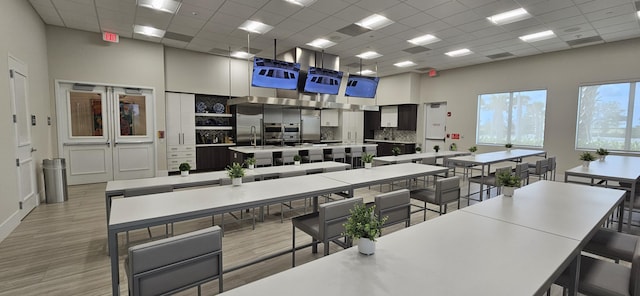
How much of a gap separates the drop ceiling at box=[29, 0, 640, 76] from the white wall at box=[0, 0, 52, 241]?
0.56 m

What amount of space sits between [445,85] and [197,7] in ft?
27.0

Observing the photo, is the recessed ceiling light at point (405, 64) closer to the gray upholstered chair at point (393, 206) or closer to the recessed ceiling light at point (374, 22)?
the recessed ceiling light at point (374, 22)

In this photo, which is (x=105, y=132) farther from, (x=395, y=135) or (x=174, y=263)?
(x=395, y=135)

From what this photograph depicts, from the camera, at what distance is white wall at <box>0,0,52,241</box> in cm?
370

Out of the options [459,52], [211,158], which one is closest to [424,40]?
[459,52]

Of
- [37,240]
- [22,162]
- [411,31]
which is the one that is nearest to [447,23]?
[411,31]

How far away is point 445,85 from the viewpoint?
994cm

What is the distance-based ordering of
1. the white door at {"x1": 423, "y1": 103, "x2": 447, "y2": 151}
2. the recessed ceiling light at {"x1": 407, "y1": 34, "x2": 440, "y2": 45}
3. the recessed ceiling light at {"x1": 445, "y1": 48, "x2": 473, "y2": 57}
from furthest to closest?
the white door at {"x1": 423, "y1": 103, "x2": 447, "y2": 151}
the recessed ceiling light at {"x1": 445, "y1": 48, "x2": 473, "y2": 57}
the recessed ceiling light at {"x1": 407, "y1": 34, "x2": 440, "y2": 45}

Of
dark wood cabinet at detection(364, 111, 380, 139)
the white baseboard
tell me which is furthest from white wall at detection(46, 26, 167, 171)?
dark wood cabinet at detection(364, 111, 380, 139)

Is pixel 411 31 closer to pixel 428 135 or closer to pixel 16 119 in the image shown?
pixel 428 135

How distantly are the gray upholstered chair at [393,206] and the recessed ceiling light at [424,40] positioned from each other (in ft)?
16.7

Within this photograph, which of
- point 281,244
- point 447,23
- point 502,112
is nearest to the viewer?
point 281,244

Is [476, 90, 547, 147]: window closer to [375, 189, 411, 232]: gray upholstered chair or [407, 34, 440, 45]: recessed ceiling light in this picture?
[407, 34, 440, 45]: recessed ceiling light

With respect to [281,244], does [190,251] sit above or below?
above
